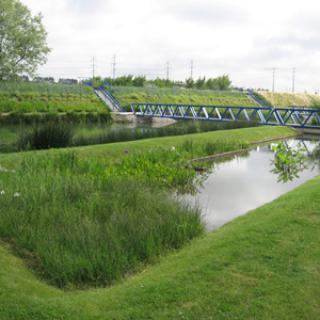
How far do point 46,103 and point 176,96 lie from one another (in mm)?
15521

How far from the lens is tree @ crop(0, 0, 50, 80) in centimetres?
2442

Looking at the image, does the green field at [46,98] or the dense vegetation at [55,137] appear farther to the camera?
the green field at [46,98]

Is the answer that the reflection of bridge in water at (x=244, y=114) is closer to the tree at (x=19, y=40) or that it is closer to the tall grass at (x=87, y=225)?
the tree at (x=19, y=40)

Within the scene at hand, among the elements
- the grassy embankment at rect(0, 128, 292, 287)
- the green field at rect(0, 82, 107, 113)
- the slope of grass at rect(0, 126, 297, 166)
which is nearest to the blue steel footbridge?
the green field at rect(0, 82, 107, 113)

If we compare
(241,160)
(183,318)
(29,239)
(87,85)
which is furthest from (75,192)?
(87,85)

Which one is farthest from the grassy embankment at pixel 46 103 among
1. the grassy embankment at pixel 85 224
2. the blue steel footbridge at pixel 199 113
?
the grassy embankment at pixel 85 224

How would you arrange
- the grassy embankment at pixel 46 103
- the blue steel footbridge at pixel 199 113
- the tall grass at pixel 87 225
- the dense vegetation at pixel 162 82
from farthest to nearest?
the dense vegetation at pixel 162 82, the blue steel footbridge at pixel 199 113, the grassy embankment at pixel 46 103, the tall grass at pixel 87 225

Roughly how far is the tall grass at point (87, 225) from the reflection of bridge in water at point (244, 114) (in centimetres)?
1646

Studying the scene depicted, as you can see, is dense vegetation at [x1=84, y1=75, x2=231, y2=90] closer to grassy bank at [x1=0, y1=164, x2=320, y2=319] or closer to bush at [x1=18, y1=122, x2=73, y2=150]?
bush at [x1=18, y1=122, x2=73, y2=150]

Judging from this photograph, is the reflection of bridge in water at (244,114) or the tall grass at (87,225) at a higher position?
the reflection of bridge in water at (244,114)

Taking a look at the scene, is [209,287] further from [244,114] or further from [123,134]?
[244,114]

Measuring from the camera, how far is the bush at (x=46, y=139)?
1168 centimetres

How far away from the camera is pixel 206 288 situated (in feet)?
11.7

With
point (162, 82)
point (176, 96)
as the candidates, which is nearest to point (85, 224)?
point (176, 96)
